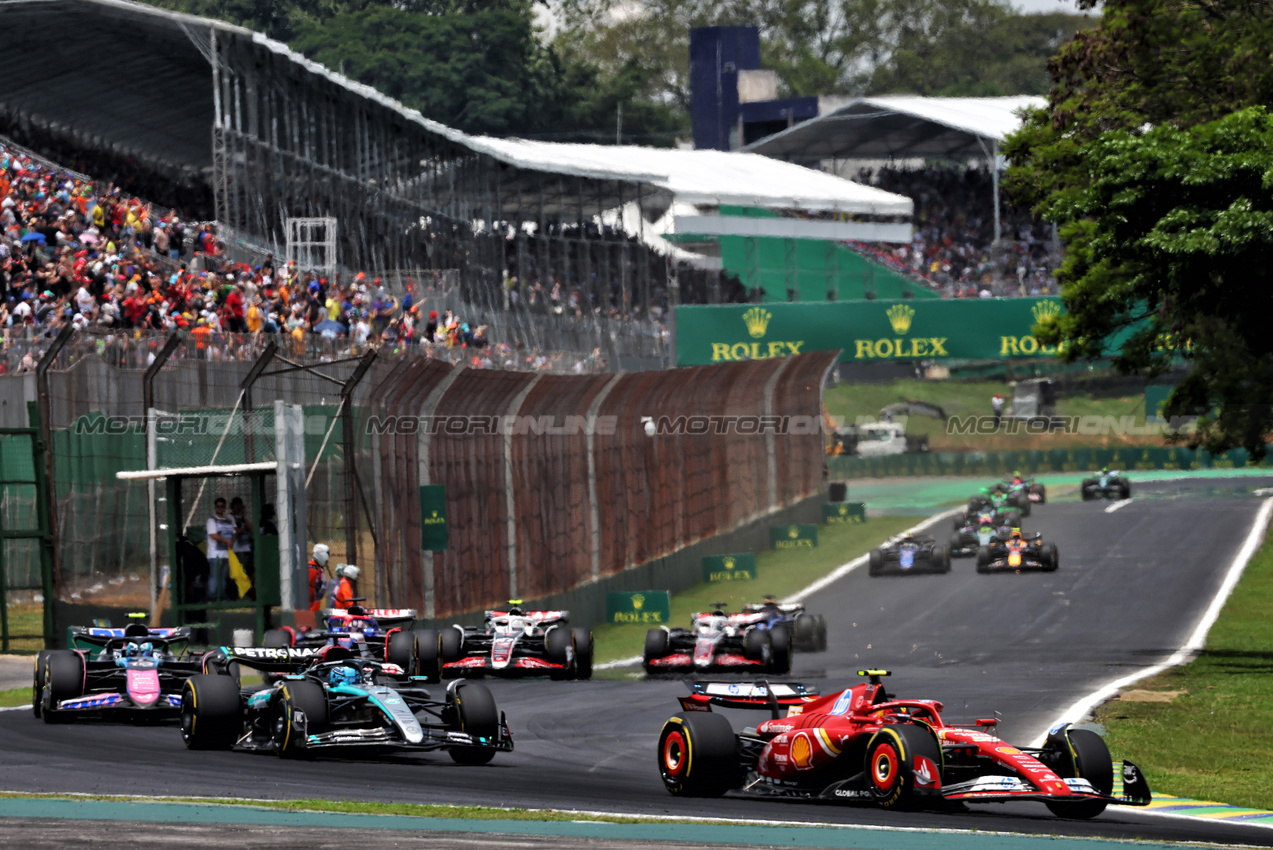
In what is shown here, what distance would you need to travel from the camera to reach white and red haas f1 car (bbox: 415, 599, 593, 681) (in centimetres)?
1934

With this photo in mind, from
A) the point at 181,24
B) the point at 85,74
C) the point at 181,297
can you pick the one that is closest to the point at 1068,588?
the point at 181,297

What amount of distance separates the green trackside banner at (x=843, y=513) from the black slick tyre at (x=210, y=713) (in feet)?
42.3

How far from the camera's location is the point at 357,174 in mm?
50312

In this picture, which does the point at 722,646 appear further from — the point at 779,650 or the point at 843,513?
the point at 843,513

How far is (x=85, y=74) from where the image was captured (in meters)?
49.3

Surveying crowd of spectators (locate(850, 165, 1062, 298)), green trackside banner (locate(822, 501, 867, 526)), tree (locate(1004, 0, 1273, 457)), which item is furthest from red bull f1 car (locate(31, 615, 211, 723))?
crowd of spectators (locate(850, 165, 1062, 298))

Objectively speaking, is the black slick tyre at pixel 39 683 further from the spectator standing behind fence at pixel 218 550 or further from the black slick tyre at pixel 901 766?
the black slick tyre at pixel 901 766

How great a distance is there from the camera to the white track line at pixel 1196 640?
1697 centimetres

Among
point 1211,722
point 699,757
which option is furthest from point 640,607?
point 699,757

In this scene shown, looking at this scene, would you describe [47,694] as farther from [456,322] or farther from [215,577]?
[456,322]

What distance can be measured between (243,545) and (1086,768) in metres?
10.5

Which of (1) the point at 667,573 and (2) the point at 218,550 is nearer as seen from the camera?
(2) the point at 218,550

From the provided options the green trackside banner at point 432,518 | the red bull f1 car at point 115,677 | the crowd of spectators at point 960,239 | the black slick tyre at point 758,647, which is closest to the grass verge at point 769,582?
the black slick tyre at point 758,647

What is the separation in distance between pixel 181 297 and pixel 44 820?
2182 cm
